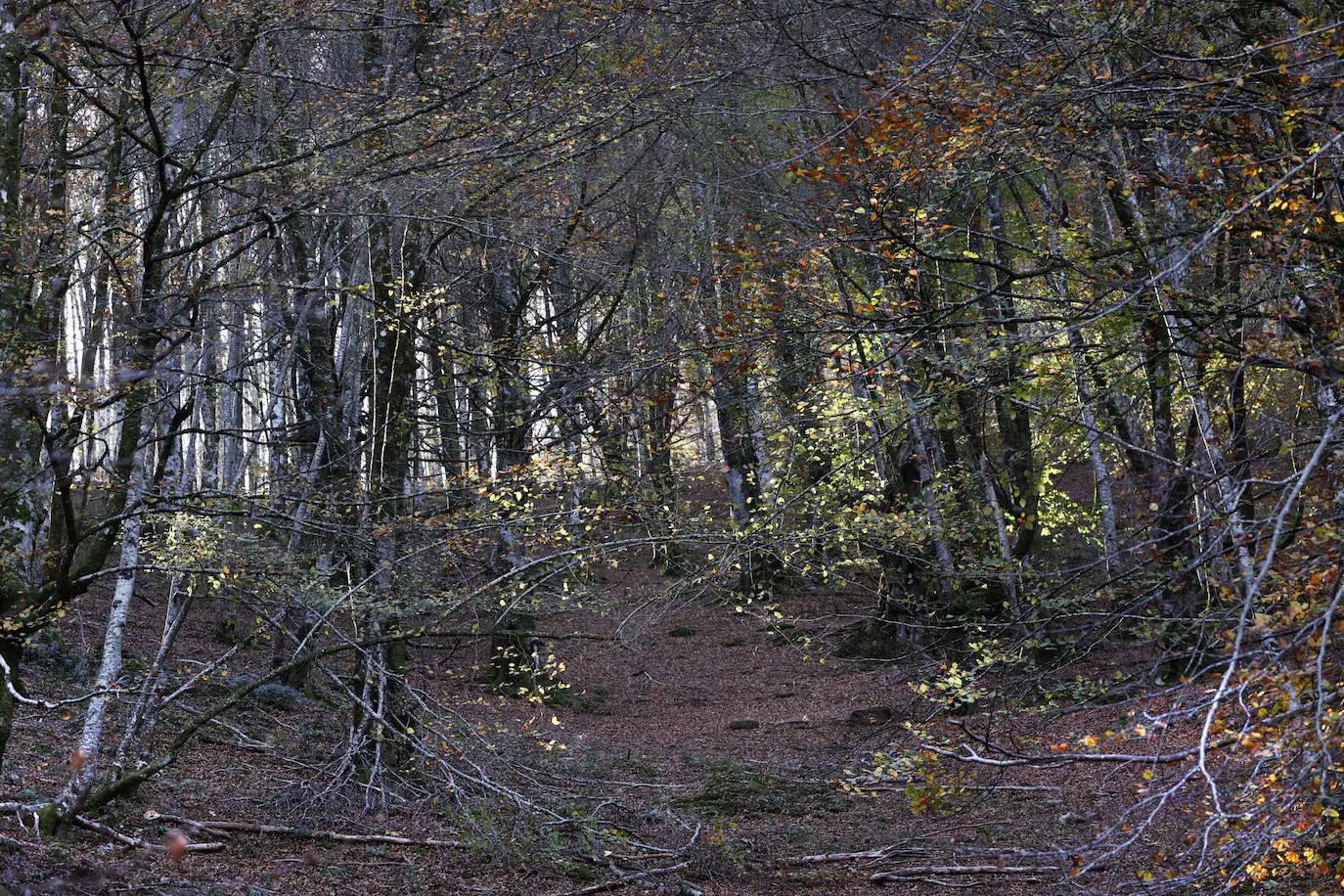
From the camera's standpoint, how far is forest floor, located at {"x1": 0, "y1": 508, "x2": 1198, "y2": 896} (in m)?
6.40

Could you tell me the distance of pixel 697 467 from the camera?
34.0ft

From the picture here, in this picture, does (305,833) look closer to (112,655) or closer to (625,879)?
(112,655)

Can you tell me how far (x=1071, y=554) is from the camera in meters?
20.7

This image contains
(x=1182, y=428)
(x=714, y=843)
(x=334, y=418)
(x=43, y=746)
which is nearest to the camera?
(x=714, y=843)

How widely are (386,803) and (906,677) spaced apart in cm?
471

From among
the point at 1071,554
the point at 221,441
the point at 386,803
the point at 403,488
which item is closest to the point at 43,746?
the point at 386,803

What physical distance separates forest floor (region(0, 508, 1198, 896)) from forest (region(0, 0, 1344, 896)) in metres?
0.07

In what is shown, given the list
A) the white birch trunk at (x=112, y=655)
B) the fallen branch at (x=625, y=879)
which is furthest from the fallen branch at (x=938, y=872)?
the white birch trunk at (x=112, y=655)

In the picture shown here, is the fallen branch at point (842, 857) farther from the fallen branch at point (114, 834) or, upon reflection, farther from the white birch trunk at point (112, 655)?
the white birch trunk at point (112, 655)

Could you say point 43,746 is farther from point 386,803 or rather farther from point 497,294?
point 497,294

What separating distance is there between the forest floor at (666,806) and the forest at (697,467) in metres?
0.07

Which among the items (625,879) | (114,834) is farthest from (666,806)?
(114,834)

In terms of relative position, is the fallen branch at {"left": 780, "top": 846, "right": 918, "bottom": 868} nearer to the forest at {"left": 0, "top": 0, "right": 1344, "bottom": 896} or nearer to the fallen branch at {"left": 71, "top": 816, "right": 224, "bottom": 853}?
the forest at {"left": 0, "top": 0, "right": 1344, "bottom": 896}

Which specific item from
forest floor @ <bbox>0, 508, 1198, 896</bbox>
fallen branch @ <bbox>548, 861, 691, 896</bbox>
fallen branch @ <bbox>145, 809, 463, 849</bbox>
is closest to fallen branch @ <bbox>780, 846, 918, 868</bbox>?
forest floor @ <bbox>0, 508, 1198, 896</bbox>
